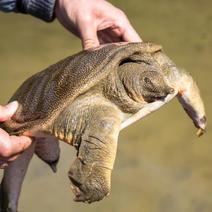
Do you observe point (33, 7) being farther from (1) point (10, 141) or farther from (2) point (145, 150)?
(2) point (145, 150)

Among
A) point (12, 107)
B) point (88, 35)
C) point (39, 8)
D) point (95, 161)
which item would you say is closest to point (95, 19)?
point (88, 35)

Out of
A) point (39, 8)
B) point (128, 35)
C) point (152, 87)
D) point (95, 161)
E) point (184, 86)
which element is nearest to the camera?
point (95, 161)

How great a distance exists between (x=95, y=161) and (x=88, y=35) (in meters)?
0.66

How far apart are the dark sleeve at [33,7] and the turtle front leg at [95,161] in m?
0.83

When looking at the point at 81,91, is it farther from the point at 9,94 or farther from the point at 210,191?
the point at 9,94

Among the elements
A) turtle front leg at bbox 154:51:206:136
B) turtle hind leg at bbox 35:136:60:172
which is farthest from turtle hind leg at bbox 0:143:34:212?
turtle front leg at bbox 154:51:206:136

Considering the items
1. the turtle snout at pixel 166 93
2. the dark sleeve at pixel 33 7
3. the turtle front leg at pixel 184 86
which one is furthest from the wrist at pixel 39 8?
the turtle snout at pixel 166 93

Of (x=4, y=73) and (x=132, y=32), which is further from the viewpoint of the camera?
(x=4, y=73)

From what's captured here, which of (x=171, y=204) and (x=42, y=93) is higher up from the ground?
(x=42, y=93)

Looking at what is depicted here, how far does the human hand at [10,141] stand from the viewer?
1525 mm

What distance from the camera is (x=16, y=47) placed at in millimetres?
3551

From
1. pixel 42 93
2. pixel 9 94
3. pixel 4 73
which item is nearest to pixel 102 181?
pixel 42 93

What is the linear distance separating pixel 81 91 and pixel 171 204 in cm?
123

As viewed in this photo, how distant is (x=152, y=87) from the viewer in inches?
53.9
